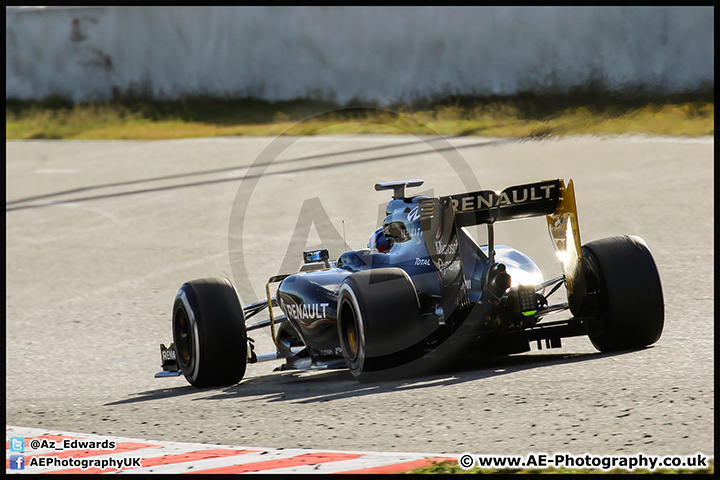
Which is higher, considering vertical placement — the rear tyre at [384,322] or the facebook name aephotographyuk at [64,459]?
the rear tyre at [384,322]

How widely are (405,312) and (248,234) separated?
10.1 m

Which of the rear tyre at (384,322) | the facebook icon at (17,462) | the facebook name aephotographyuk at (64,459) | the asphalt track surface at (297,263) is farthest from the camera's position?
the rear tyre at (384,322)

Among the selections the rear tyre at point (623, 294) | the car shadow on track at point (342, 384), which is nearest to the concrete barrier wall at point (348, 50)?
the rear tyre at point (623, 294)

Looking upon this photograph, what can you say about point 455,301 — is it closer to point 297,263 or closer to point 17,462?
point 17,462

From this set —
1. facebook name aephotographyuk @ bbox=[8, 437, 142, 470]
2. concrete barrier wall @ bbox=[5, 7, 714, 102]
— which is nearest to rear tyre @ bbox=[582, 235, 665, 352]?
facebook name aephotographyuk @ bbox=[8, 437, 142, 470]

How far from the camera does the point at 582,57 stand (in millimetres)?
17453

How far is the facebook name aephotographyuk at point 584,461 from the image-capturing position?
175 inches

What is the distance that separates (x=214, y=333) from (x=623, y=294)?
293cm

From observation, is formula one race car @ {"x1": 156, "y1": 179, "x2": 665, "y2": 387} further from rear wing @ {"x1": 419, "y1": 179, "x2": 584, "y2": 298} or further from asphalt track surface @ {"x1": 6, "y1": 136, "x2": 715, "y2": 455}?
asphalt track surface @ {"x1": 6, "y1": 136, "x2": 715, "y2": 455}

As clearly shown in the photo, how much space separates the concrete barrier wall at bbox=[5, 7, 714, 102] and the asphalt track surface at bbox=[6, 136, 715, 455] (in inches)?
55.5

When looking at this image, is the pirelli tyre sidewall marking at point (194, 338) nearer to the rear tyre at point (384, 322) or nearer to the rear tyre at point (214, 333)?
the rear tyre at point (214, 333)

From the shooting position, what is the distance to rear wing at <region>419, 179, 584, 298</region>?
6770 mm

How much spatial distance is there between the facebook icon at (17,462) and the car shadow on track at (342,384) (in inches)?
65.1
